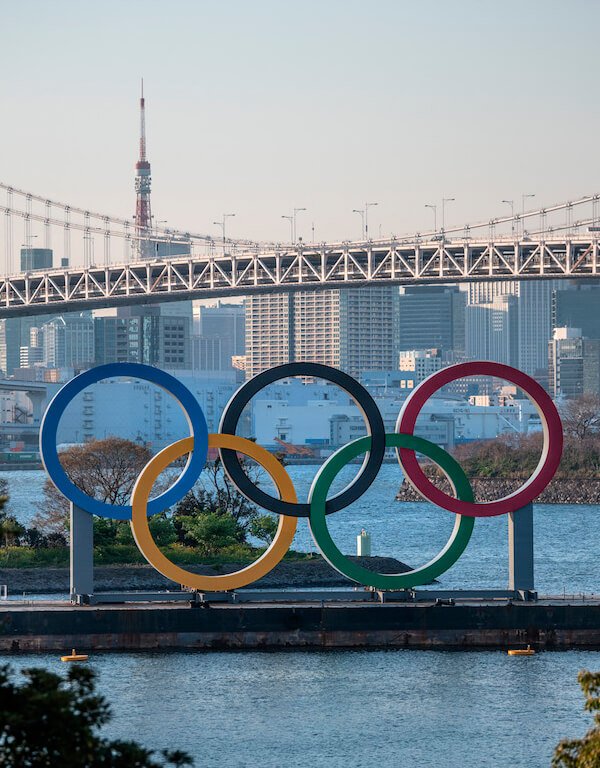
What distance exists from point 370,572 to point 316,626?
1.03 m

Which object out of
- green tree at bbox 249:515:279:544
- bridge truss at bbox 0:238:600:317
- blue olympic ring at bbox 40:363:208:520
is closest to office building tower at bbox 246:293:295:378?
bridge truss at bbox 0:238:600:317

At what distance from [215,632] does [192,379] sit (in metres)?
81.6

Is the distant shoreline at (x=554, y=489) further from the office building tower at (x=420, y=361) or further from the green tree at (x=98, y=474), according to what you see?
the office building tower at (x=420, y=361)

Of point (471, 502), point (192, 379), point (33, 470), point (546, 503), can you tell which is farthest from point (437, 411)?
point (471, 502)

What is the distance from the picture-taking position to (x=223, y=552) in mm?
27812

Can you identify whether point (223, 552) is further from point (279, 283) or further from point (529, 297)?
point (529, 297)

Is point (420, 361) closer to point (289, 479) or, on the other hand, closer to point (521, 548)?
point (521, 548)

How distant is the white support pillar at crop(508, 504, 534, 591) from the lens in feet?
67.2

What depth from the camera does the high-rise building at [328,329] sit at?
12950 centimetres

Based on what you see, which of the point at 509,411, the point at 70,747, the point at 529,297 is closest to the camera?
the point at 70,747

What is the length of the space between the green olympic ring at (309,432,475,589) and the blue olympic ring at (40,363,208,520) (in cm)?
129

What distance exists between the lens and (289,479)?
2044cm

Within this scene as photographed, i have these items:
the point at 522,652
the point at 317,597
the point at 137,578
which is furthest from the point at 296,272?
the point at 522,652

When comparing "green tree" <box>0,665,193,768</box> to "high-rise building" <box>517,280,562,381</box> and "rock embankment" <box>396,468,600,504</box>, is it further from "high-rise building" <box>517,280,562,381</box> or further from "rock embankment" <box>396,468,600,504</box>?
"high-rise building" <box>517,280,562,381</box>
